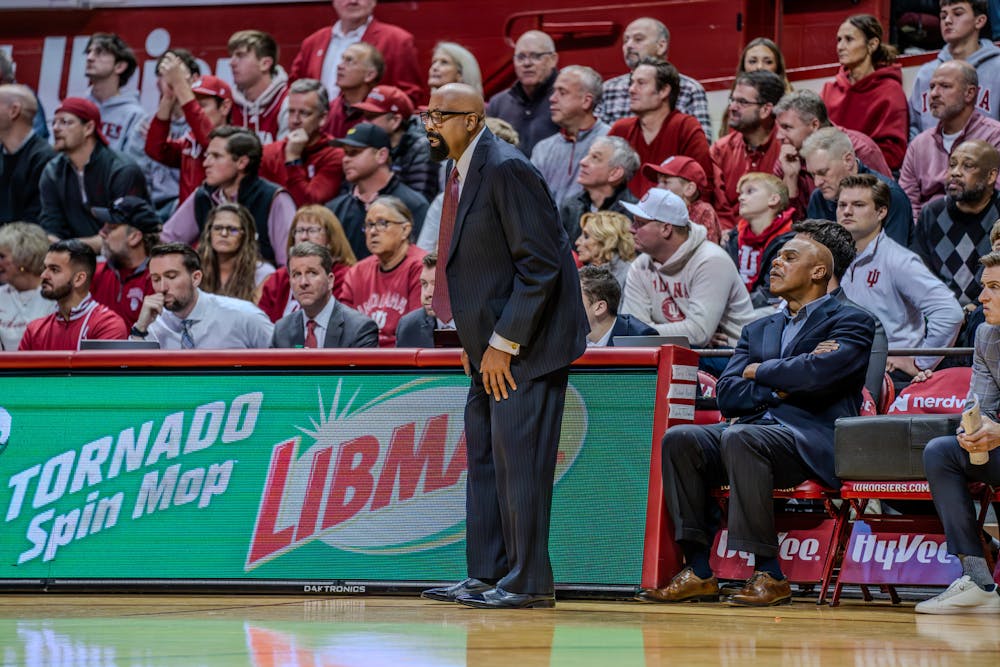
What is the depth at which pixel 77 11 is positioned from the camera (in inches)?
571

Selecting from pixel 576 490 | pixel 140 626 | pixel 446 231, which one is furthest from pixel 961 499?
pixel 140 626

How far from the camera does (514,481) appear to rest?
525 centimetres

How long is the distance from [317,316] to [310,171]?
3248 mm

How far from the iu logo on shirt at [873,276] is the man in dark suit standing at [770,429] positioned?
65.4 inches

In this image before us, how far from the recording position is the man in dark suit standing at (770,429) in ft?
18.7

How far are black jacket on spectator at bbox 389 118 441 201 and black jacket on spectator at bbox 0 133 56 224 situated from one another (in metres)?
3.24

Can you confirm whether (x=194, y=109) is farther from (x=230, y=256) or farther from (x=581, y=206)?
(x=581, y=206)

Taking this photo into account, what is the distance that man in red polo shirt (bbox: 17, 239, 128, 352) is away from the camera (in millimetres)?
8461

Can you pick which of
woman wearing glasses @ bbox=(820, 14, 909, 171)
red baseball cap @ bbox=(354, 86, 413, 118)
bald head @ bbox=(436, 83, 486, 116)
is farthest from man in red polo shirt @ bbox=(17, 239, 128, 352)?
woman wearing glasses @ bbox=(820, 14, 909, 171)

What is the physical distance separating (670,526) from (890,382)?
1730mm

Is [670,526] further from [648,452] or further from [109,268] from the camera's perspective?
[109,268]

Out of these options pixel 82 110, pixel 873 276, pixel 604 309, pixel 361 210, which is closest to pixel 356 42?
pixel 361 210

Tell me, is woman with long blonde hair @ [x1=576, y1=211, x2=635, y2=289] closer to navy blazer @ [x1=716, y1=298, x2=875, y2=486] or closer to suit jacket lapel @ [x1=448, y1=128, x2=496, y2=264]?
navy blazer @ [x1=716, y1=298, x2=875, y2=486]

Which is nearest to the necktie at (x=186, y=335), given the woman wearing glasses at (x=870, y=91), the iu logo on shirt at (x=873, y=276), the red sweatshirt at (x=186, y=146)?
the red sweatshirt at (x=186, y=146)
